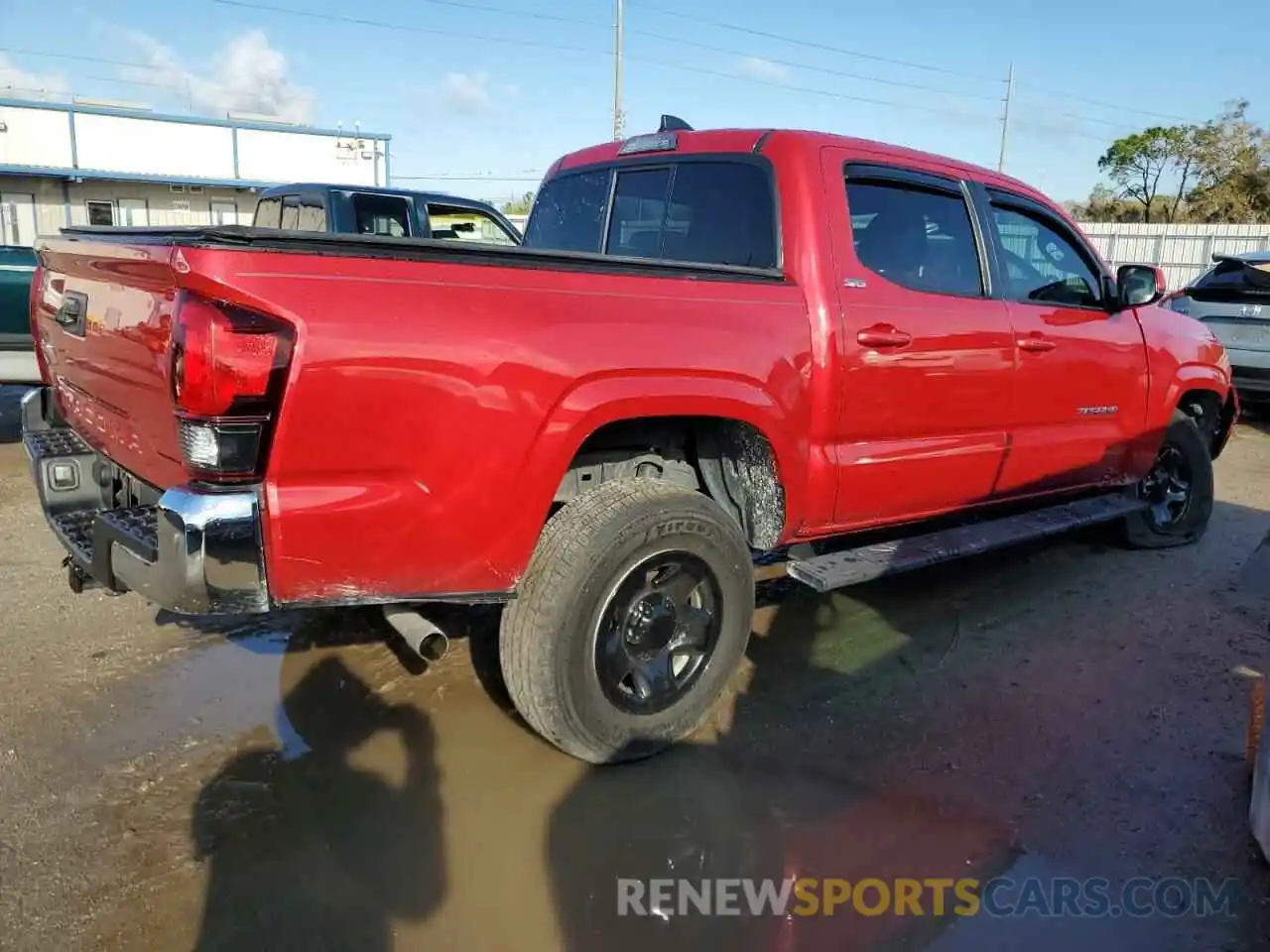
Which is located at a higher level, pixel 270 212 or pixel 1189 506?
pixel 270 212

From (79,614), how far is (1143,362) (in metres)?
5.37

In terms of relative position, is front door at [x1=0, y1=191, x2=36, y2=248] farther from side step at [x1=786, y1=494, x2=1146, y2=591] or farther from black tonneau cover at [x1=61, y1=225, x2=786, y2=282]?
side step at [x1=786, y1=494, x2=1146, y2=591]

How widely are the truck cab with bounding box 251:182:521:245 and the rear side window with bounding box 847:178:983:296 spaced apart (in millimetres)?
4745

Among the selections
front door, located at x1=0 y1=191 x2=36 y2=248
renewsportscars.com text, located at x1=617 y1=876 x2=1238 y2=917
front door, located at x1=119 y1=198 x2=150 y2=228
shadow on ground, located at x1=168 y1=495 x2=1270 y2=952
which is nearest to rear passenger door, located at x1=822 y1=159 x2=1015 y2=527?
shadow on ground, located at x1=168 y1=495 x2=1270 y2=952

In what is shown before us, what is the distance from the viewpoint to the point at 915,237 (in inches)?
157

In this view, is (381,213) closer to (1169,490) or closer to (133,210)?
(1169,490)

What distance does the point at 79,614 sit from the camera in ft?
14.5

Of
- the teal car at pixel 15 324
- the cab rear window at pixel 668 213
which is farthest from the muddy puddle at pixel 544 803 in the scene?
the teal car at pixel 15 324

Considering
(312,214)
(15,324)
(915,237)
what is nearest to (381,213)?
(312,214)

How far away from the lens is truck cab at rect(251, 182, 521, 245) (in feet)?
27.6

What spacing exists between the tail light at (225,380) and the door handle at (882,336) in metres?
2.09

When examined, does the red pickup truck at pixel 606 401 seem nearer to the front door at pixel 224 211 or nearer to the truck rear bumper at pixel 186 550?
the truck rear bumper at pixel 186 550

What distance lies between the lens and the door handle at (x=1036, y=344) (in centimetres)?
425

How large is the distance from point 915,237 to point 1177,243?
21.4m
